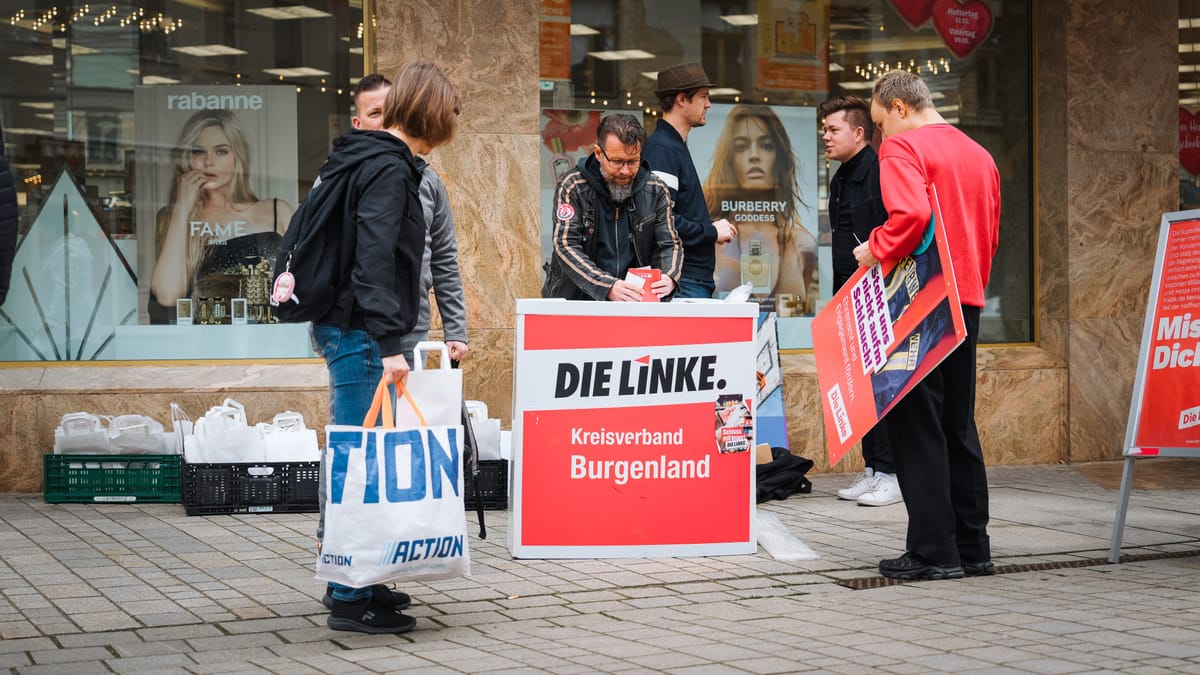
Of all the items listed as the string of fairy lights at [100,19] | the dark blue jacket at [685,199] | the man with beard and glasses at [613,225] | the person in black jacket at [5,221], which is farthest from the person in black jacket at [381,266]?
the string of fairy lights at [100,19]

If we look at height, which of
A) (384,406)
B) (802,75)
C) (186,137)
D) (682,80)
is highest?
(802,75)

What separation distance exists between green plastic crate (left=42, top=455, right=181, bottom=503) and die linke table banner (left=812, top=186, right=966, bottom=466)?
3896 mm

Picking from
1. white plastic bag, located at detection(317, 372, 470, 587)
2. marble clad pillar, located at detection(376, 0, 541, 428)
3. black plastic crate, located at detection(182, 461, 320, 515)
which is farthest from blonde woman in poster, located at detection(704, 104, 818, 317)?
white plastic bag, located at detection(317, 372, 470, 587)

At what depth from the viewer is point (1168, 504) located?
8.49m

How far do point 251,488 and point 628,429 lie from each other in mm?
2419

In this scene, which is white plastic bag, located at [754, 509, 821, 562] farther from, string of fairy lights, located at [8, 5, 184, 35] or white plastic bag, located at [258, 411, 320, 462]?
string of fairy lights, located at [8, 5, 184, 35]

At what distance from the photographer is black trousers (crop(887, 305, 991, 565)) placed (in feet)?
19.9

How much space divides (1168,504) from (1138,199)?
2.95m

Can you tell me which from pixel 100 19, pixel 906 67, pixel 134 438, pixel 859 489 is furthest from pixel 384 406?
pixel 906 67

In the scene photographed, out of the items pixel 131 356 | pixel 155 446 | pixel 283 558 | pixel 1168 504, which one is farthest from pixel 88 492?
pixel 1168 504

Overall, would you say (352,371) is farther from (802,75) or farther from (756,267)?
(802,75)

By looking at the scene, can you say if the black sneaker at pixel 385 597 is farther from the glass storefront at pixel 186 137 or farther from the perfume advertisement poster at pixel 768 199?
the perfume advertisement poster at pixel 768 199

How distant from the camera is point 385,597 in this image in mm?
5164

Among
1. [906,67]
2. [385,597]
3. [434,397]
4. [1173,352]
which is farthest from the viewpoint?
[906,67]
